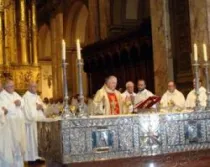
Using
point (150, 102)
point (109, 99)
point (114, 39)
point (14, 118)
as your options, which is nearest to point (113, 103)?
point (109, 99)

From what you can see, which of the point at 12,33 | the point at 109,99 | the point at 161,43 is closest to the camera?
the point at 109,99

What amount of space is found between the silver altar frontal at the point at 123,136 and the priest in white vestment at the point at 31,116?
375 cm

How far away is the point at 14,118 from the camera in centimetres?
944

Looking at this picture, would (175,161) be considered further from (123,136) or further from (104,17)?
(104,17)

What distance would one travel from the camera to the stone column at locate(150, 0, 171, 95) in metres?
11.6

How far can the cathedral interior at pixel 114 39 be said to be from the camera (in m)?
11.5

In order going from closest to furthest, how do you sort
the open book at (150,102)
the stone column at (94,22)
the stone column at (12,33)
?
the open book at (150,102), the stone column at (94,22), the stone column at (12,33)

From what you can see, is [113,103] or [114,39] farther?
[114,39]

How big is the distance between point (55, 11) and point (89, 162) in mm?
19265

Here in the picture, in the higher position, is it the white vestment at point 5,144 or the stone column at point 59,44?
the stone column at point 59,44

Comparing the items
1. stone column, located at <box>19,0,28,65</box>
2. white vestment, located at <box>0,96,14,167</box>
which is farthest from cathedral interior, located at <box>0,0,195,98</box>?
white vestment, located at <box>0,96,14,167</box>

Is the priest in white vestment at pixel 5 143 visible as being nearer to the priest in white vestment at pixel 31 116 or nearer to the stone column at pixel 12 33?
the priest in white vestment at pixel 31 116

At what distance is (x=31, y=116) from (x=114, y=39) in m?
6.50

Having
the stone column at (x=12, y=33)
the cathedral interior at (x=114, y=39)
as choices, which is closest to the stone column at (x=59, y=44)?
the cathedral interior at (x=114, y=39)
